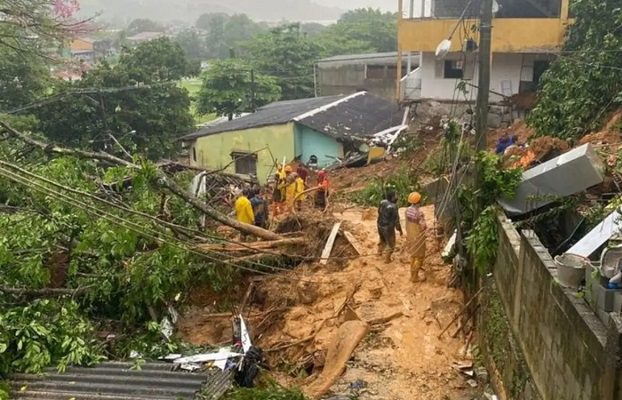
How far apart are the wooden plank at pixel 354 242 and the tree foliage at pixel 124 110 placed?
14342mm

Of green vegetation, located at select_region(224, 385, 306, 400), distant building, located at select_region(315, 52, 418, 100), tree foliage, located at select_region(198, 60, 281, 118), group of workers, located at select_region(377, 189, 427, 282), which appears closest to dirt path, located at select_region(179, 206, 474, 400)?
group of workers, located at select_region(377, 189, 427, 282)

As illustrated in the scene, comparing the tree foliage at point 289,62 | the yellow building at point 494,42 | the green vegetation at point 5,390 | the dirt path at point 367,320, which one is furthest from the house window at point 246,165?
the tree foliage at point 289,62

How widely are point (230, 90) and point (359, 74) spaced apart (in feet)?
30.8

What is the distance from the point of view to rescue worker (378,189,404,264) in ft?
32.3

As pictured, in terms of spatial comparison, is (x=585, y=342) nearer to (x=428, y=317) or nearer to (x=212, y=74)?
(x=428, y=317)

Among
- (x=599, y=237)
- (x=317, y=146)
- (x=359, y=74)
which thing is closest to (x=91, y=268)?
(x=599, y=237)

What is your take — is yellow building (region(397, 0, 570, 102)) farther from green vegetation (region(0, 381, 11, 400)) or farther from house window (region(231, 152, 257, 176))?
green vegetation (region(0, 381, 11, 400))

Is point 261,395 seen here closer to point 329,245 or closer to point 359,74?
point 329,245

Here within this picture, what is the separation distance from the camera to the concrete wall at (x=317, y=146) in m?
21.9

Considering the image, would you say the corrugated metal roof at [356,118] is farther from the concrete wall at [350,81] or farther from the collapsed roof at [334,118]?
the concrete wall at [350,81]

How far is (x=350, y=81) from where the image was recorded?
40031 millimetres

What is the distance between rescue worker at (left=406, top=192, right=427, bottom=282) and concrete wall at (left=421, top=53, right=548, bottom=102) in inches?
454

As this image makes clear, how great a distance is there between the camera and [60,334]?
22.7 ft

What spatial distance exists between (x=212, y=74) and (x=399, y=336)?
28660 millimetres
